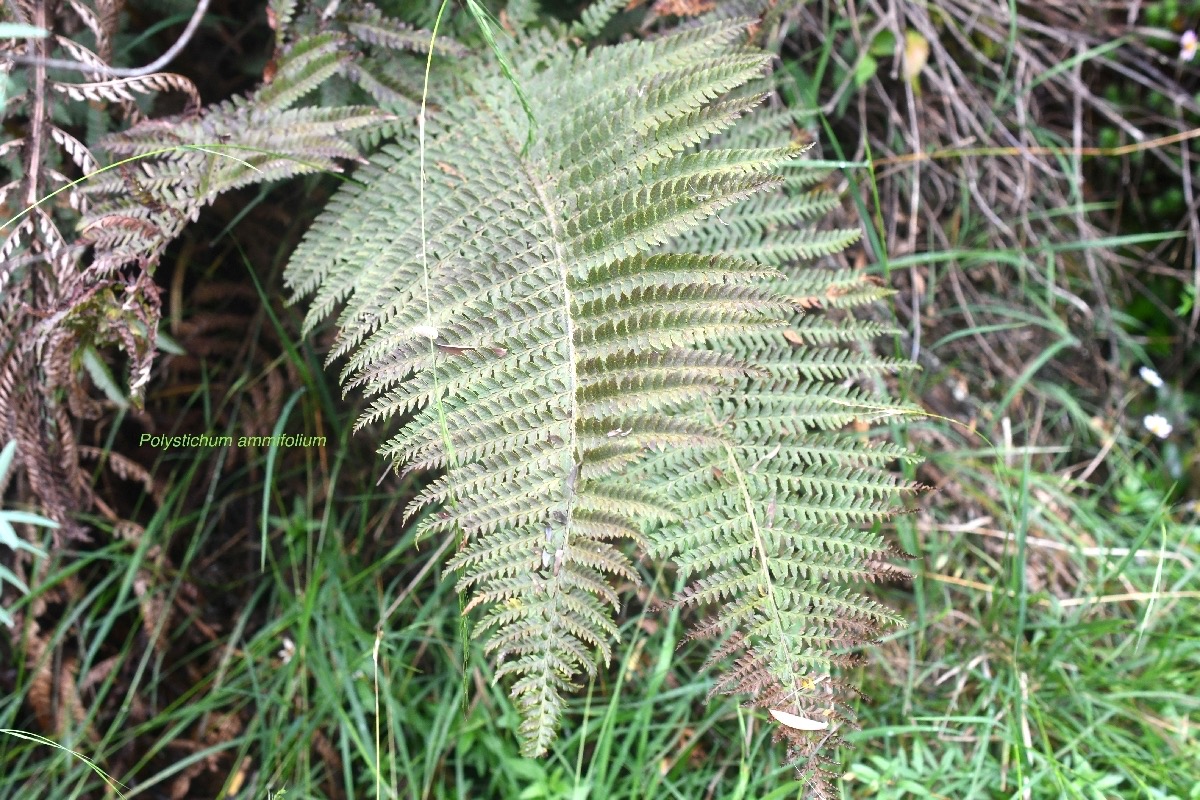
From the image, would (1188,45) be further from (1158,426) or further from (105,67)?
(105,67)

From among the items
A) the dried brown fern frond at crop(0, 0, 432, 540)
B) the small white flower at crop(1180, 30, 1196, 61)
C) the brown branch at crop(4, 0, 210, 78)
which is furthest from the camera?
the small white flower at crop(1180, 30, 1196, 61)

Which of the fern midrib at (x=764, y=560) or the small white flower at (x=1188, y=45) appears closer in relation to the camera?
the fern midrib at (x=764, y=560)

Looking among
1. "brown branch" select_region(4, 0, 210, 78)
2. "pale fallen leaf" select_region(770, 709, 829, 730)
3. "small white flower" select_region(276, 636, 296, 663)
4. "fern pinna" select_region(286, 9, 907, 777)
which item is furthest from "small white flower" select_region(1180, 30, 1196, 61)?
"small white flower" select_region(276, 636, 296, 663)

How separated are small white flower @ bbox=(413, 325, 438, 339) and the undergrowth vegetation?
0.04ft

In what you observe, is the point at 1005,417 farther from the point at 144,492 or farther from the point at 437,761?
the point at 144,492

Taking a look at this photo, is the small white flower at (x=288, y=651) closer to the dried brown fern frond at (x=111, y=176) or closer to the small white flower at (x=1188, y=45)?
the dried brown fern frond at (x=111, y=176)

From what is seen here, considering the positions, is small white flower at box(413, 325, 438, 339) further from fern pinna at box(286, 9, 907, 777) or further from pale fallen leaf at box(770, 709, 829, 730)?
pale fallen leaf at box(770, 709, 829, 730)

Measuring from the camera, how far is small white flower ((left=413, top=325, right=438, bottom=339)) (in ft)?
4.44

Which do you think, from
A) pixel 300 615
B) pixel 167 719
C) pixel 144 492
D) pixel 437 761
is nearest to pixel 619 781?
pixel 437 761

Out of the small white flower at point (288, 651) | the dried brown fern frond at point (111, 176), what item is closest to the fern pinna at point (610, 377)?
the dried brown fern frond at point (111, 176)

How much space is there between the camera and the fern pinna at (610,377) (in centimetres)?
125

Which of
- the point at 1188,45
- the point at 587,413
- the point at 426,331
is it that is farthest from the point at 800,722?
the point at 1188,45

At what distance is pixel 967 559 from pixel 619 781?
3.70 feet

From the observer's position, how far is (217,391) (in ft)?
7.55
